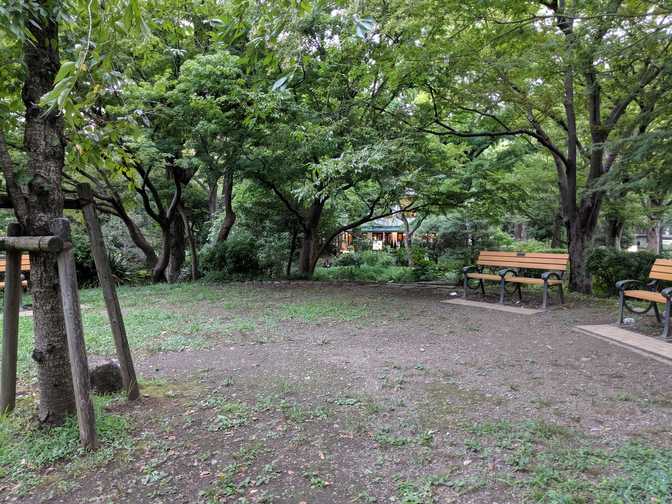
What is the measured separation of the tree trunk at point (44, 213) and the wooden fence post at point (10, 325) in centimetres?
23

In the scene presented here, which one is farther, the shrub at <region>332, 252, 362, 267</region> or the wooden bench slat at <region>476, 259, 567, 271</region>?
the shrub at <region>332, 252, 362, 267</region>

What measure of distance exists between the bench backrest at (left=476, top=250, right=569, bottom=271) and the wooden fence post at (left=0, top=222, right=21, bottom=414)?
7.47 m

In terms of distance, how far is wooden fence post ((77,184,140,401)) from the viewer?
3029 mm

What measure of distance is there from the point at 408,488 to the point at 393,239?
26704mm

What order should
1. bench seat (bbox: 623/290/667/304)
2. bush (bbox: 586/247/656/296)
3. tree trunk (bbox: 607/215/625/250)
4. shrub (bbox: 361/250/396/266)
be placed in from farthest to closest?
1. shrub (bbox: 361/250/396/266)
2. tree trunk (bbox: 607/215/625/250)
3. bush (bbox: 586/247/656/296)
4. bench seat (bbox: 623/290/667/304)

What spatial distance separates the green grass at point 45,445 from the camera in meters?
2.37

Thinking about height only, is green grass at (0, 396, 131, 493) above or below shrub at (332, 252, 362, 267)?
below

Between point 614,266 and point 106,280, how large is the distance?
358 inches

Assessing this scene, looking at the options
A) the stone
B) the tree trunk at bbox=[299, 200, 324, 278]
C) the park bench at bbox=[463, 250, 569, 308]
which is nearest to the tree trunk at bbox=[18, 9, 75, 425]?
the stone

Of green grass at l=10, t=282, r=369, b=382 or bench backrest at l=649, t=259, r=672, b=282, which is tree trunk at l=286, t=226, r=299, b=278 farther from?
bench backrest at l=649, t=259, r=672, b=282

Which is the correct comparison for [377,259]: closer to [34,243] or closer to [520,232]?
[520,232]

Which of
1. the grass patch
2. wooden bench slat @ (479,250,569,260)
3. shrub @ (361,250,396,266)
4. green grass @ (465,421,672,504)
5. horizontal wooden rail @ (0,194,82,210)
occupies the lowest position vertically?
green grass @ (465,421,672,504)

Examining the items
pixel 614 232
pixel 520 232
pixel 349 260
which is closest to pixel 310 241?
pixel 349 260

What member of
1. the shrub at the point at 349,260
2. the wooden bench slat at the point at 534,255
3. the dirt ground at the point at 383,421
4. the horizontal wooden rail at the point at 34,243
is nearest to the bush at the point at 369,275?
the shrub at the point at 349,260
